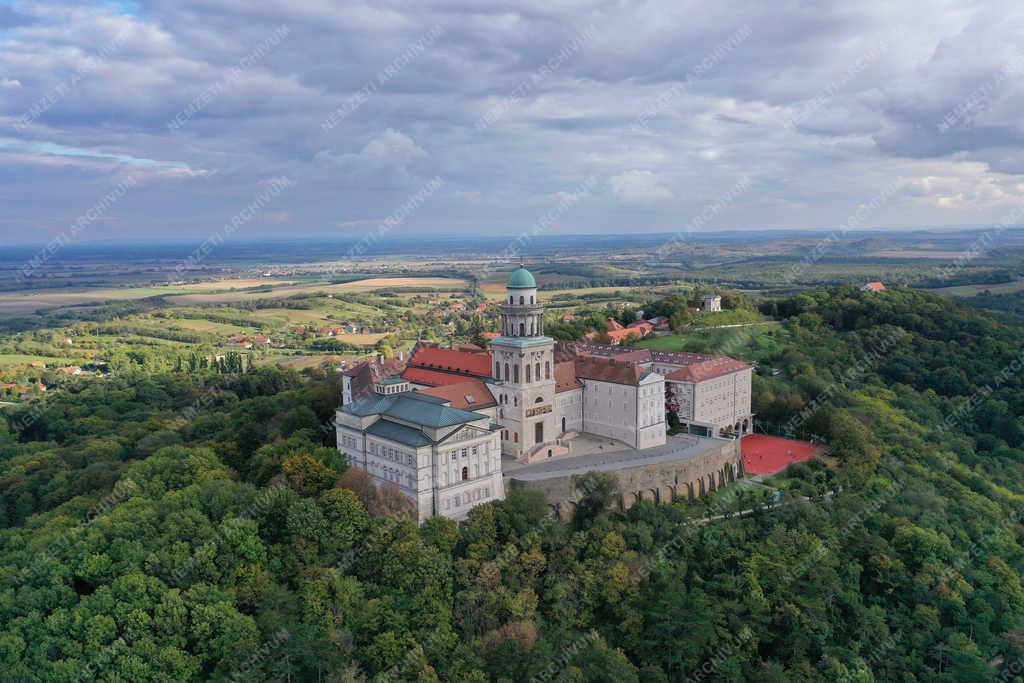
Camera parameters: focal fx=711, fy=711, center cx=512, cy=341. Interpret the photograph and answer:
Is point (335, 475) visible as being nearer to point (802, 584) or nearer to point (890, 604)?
point (802, 584)

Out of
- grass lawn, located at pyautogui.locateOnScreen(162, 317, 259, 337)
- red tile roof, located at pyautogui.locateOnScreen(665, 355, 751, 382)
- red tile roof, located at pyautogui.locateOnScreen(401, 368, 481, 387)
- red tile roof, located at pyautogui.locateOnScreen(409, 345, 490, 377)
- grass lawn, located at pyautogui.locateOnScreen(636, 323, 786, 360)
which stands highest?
red tile roof, located at pyautogui.locateOnScreen(409, 345, 490, 377)

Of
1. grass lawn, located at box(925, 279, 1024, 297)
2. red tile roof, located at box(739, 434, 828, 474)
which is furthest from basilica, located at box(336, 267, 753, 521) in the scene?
grass lawn, located at box(925, 279, 1024, 297)

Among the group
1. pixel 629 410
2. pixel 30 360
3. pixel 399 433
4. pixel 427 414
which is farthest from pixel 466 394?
pixel 30 360

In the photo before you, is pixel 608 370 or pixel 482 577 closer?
pixel 482 577

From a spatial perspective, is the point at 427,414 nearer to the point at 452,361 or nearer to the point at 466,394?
the point at 466,394

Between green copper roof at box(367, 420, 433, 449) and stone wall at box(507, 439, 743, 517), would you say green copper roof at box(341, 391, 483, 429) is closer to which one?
green copper roof at box(367, 420, 433, 449)
